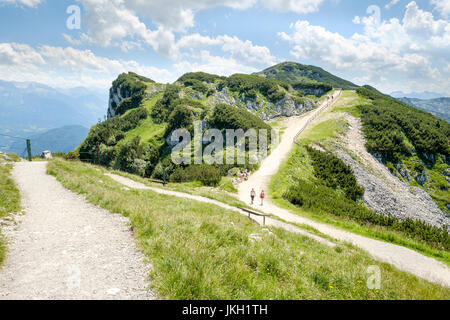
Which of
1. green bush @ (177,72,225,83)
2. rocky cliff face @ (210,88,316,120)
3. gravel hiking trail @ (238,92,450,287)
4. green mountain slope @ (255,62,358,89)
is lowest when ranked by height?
gravel hiking trail @ (238,92,450,287)

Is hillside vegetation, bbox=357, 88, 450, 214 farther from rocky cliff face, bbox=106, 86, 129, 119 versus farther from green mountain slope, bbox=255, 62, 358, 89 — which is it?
green mountain slope, bbox=255, 62, 358, 89

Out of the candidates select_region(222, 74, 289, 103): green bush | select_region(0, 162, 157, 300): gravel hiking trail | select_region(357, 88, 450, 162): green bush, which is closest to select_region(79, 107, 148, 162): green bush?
select_region(222, 74, 289, 103): green bush

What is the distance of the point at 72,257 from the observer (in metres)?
5.76

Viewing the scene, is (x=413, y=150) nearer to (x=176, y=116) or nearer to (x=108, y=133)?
(x=176, y=116)

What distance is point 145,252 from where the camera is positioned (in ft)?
19.2

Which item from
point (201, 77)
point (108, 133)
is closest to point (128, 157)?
point (108, 133)

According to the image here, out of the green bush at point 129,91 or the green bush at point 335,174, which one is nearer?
the green bush at point 335,174

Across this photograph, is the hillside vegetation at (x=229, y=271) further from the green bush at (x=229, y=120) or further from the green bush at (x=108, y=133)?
the green bush at (x=108, y=133)

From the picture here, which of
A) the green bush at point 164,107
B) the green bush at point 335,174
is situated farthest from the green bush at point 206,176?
the green bush at point 164,107

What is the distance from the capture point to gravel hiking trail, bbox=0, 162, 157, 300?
4375 millimetres

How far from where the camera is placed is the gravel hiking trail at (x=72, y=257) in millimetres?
4375

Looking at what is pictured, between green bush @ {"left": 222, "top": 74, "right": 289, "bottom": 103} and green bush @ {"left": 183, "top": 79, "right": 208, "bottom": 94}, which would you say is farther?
green bush @ {"left": 183, "top": 79, "right": 208, "bottom": 94}

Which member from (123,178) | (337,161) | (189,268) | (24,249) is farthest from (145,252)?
(337,161)
